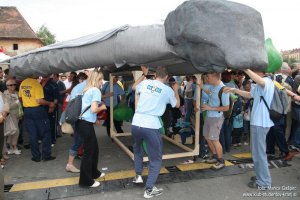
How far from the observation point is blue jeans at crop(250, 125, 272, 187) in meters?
4.26

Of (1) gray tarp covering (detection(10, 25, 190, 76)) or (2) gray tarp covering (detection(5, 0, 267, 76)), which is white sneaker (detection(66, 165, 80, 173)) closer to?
(1) gray tarp covering (detection(10, 25, 190, 76))

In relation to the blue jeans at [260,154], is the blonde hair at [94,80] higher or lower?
higher

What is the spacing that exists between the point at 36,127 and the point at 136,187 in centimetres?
255

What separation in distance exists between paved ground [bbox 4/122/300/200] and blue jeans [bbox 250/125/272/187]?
188 mm

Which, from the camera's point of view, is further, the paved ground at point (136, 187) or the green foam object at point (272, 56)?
the paved ground at point (136, 187)

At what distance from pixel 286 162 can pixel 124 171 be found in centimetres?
321

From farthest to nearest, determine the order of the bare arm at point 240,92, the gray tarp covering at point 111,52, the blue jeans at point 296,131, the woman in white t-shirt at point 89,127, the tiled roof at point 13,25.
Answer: the tiled roof at point 13,25 < the blue jeans at point 296,131 < the bare arm at point 240,92 < the woman in white t-shirt at point 89,127 < the gray tarp covering at point 111,52

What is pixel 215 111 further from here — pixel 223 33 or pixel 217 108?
pixel 223 33

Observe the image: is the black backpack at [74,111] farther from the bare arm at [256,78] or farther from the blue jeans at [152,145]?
the bare arm at [256,78]

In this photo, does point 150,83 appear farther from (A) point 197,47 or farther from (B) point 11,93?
(B) point 11,93

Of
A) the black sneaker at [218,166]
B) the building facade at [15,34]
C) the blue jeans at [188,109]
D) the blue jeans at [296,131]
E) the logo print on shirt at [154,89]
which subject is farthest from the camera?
the building facade at [15,34]

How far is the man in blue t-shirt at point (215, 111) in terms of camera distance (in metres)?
5.08

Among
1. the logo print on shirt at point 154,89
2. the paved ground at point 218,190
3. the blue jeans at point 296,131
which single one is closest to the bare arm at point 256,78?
the logo print on shirt at point 154,89

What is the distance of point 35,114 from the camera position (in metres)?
5.60
